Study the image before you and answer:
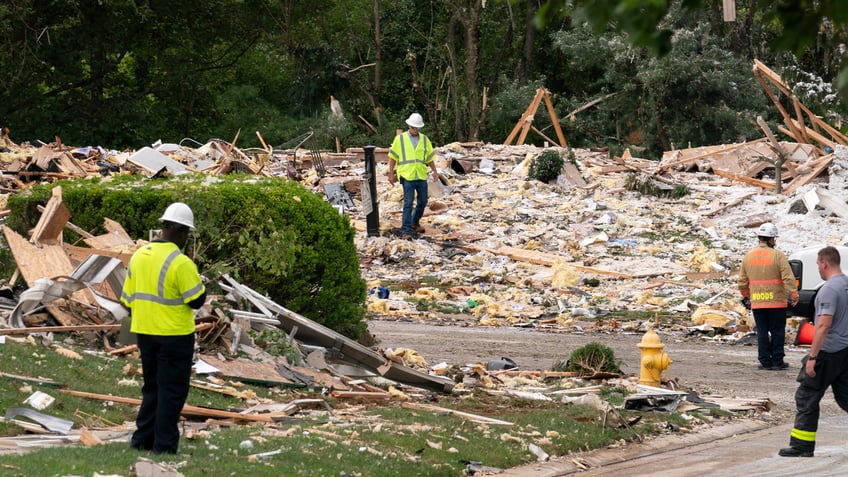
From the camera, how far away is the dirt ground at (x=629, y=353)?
12.4m

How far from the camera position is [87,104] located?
39.0 meters

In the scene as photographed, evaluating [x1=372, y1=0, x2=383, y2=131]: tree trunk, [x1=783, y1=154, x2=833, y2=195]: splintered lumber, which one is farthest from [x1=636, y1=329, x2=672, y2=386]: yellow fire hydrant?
[x1=372, y1=0, x2=383, y2=131]: tree trunk

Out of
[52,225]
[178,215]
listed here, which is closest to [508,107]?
[52,225]

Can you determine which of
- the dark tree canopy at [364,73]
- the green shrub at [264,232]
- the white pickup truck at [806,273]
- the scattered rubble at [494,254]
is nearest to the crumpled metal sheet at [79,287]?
the scattered rubble at [494,254]

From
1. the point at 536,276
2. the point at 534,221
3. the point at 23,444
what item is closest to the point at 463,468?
the point at 23,444

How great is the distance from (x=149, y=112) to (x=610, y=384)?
101 ft

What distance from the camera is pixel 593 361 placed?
12.5 meters

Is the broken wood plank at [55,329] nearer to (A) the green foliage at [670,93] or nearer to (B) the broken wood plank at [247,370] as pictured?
(B) the broken wood plank at [247,370]

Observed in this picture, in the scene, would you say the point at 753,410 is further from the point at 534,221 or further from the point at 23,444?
the point at 534,221

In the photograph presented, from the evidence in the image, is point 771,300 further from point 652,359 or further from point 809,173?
point 809,173

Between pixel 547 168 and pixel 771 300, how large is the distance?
12347 millimetres

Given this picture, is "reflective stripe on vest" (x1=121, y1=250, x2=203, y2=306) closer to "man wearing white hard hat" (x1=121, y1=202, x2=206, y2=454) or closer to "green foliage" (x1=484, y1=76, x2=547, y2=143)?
"man wearing white hard hat" (x1=121, y1=202, x2=206, y2=454)

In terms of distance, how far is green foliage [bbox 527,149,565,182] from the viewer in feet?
84.2

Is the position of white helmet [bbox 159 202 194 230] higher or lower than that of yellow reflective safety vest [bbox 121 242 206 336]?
higher
